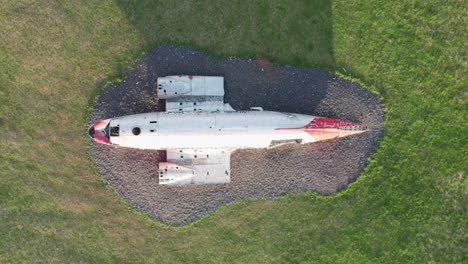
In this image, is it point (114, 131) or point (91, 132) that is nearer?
point (114, 131)

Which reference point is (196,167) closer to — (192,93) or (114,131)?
(192,93)

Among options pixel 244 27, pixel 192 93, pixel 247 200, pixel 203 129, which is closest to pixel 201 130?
pixel 203 129

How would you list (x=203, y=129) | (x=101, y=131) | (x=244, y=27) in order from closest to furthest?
1. (x=203, y=129)
2. (x=101, y=131)
3. (x=244, y=27)

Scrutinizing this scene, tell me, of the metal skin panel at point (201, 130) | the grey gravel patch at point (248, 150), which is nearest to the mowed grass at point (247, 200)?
the grey gravel patch at point (248, 150)

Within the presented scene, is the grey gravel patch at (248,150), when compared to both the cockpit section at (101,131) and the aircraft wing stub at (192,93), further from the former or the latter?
the cockpit section at (101,131)

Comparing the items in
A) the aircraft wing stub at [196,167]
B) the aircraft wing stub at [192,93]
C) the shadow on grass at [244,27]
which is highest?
the shadow on grass at [244,27]

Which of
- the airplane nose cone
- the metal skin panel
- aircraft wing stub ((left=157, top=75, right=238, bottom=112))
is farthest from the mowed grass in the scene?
the metal skin panel

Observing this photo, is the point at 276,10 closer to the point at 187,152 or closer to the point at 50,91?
the point at 187,152
